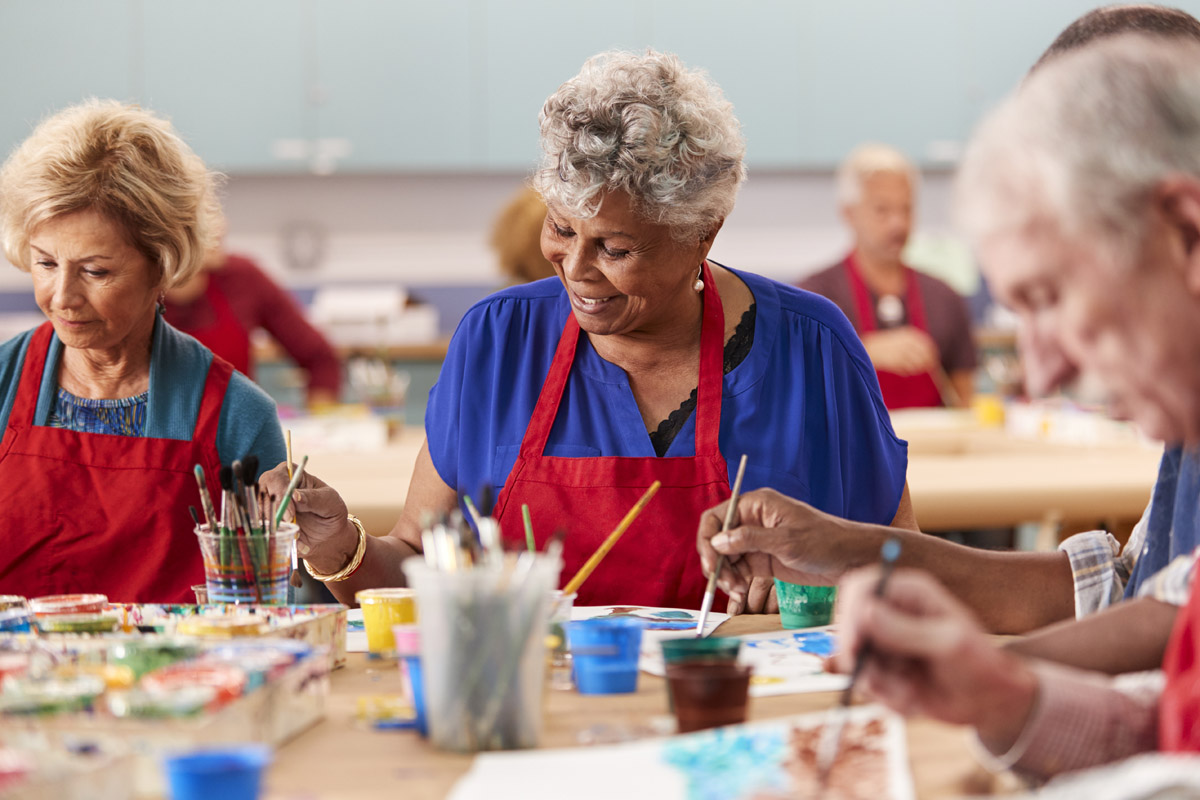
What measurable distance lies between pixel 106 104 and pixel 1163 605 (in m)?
1.65

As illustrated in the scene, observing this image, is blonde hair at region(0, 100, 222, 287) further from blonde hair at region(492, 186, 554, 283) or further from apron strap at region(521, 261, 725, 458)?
blonde hair at region(492, 186, 554, 283)

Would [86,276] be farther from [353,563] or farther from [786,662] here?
[786,662]

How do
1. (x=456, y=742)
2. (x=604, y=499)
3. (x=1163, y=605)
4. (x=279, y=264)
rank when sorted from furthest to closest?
(x=279, y=264)
(x=604, y=499)
(x=1163, y=605)
(x=456, y=742)

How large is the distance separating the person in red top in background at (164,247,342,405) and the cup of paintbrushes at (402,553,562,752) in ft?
10.8

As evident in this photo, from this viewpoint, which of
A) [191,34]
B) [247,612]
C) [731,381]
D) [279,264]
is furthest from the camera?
[279,264]

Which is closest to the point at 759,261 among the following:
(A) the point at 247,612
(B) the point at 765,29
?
(B) the point at 765,29

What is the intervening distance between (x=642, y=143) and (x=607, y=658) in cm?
84

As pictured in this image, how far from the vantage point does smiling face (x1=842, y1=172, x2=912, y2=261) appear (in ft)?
14.5

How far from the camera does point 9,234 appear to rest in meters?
1.87

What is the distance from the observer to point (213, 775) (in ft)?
2.63

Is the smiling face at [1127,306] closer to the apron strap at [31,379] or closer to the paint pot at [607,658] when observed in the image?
the paint pot at [607,658]

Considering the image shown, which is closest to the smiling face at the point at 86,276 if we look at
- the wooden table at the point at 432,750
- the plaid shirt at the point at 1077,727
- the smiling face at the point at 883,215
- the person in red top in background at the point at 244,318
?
the wooden table at the point at 432,750

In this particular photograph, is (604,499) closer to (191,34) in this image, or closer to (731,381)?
(731,381)

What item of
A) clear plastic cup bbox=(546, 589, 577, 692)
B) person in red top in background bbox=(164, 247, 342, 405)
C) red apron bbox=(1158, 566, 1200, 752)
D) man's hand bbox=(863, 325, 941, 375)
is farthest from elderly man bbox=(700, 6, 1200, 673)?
person in red top in background bbox=(164, 247, 342, 405)
